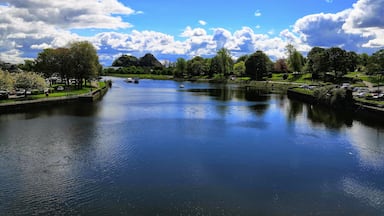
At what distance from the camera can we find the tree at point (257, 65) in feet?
400

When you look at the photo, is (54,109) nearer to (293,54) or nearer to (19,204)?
(19,204)

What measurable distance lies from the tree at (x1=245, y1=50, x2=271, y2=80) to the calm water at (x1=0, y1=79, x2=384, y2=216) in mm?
85221

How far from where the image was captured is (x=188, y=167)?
21.3 m

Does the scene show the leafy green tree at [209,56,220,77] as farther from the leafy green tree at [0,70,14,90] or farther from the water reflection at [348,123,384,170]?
the water reflection at [348,123,384,170]

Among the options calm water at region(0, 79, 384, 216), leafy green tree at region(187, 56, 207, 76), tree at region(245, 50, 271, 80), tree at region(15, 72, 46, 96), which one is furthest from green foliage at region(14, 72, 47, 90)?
leafy green tree at region(187, 56, 207, 76)

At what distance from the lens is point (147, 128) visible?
111ft

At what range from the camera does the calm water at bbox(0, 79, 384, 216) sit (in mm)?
15961

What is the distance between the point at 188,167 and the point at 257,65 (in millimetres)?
105011

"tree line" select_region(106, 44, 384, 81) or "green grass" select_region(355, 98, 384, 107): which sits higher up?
"tree line" select_region(106, 44, 384, 81)

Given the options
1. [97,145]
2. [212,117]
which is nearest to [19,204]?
[97,145]

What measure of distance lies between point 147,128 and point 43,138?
957 centimetres

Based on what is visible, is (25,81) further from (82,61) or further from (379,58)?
(379,58)

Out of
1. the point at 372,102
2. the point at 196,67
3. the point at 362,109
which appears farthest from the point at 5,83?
the point at 196,67

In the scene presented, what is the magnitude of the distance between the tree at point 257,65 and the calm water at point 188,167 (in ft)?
280
